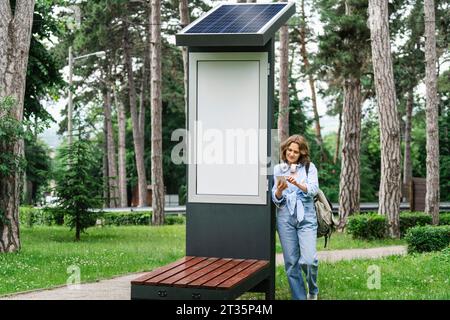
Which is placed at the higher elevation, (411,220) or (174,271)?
(174,271)

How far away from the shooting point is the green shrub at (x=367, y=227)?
19.0 m

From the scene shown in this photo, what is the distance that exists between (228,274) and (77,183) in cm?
1350

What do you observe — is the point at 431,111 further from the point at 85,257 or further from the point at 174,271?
the point at 174,271

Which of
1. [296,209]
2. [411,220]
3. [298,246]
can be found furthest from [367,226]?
[296,209]

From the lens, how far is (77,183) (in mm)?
20781

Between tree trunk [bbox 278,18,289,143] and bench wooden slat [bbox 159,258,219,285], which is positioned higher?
tree trunk [bbox 278,18,289,143]

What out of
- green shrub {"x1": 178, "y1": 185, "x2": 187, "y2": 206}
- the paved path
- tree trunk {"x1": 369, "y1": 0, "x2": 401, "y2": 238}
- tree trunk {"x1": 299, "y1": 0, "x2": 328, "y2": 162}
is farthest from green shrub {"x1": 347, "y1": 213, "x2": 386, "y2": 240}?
green shrub {"x1": 178, "y1": 185, "x2": 187, "y2": 206}

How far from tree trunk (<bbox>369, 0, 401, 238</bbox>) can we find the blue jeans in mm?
10971

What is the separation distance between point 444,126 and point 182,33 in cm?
3739

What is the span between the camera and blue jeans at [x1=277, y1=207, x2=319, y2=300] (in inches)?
347

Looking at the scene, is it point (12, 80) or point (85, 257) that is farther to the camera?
point (12, 80)

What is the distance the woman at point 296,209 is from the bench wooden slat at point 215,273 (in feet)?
2.08

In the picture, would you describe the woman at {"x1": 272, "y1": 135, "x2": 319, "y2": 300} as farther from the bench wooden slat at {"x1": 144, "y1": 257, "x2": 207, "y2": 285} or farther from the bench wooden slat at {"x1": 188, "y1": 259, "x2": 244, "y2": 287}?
the bench wooden slat at {"x1": 144, "y1": 257, "x2": 207, "y2": 285}
